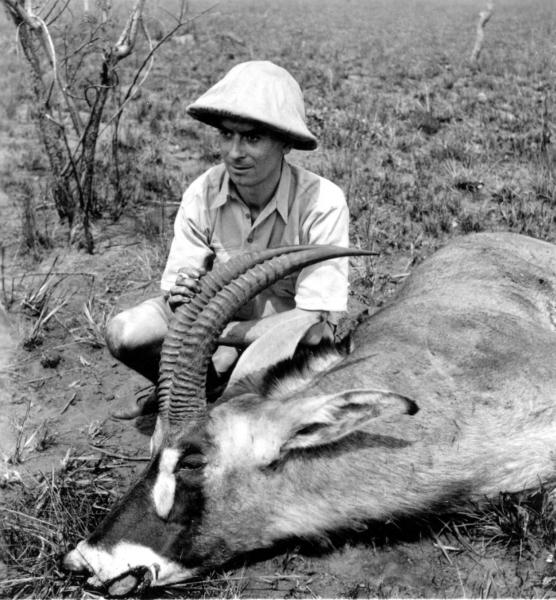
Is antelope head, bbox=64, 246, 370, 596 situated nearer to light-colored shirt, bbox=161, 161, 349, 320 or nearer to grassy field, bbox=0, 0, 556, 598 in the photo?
grassy field, bbox=0, 0, 556, 598

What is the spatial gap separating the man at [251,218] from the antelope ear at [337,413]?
31.9 inches

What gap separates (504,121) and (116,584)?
30.3ft

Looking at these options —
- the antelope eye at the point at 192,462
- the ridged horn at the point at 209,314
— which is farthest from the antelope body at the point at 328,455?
the ridged horn at the point at 209,314

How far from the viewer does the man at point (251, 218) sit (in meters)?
4.23

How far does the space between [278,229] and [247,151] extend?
2.01ft

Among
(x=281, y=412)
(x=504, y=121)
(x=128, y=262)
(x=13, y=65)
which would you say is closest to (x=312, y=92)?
(x=504, y=121)

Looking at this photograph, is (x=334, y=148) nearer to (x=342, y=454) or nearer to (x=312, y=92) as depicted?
(x=312, y=92)

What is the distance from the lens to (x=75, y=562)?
3525 mm

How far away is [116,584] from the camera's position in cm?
347

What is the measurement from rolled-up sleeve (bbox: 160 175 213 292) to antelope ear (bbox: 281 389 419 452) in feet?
4.85

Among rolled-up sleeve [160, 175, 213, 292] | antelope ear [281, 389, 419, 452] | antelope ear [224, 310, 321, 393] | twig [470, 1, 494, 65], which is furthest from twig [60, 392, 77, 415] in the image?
twig [470, 1, 494, 65]

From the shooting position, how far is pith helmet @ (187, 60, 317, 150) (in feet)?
13.6

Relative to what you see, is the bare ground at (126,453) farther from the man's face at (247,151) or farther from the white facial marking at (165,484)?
the man's face at (247,151)

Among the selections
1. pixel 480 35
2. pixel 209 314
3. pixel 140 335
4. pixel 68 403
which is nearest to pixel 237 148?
pixel 209 314
